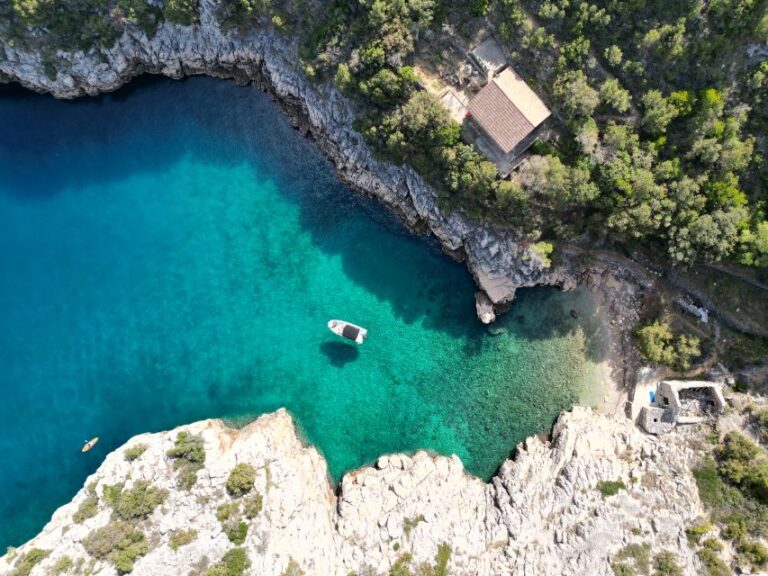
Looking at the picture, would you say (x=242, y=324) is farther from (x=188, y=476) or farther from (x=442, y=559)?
(x=442, y=559)

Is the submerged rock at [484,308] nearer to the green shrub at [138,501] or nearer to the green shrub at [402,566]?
the green shrub at [402,566]

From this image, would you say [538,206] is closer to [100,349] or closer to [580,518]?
[580,518]

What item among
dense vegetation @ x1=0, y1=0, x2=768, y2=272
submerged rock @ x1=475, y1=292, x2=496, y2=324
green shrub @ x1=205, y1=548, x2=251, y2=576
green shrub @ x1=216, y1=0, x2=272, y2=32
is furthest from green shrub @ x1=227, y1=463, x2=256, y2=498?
green shrub @ x1=216, y1=0, x2=272, y2=32

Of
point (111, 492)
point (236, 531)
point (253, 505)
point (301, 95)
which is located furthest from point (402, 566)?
point (301, 95)

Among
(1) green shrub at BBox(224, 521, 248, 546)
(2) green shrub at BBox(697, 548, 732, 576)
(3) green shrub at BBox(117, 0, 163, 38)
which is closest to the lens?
(2) green shrub at BBox(697, 548, 732, 576)

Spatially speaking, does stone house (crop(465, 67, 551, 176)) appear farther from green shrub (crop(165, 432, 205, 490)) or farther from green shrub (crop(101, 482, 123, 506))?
green shrub (crop(101, 482, 123, 506))

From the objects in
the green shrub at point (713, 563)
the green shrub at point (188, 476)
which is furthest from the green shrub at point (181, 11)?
the green shrub at point (713, 563)
